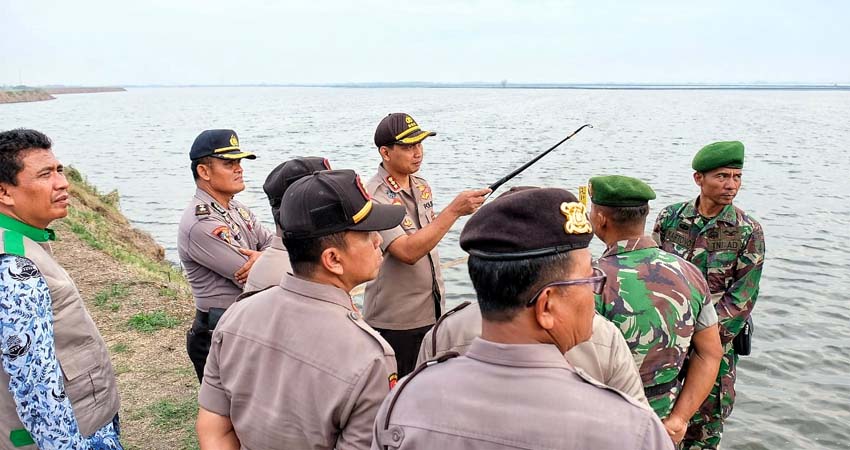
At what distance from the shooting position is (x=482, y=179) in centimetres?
1922

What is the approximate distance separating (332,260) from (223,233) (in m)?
1.86

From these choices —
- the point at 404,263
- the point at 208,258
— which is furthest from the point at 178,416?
the point at 404,263

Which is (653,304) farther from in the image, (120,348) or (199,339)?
(120,348)

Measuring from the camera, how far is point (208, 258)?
3.68 m

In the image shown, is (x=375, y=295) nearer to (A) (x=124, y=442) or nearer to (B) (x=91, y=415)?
(B) (x=91, y=415)

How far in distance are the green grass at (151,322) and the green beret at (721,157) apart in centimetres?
539

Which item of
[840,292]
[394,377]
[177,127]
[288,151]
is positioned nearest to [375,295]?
[394,377]

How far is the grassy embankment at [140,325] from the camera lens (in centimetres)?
475

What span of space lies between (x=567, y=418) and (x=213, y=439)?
1.39m

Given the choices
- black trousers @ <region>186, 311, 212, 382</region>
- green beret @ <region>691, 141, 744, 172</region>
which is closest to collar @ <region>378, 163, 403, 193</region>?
black trousers @ <region>186, 311, 212, 382</region>

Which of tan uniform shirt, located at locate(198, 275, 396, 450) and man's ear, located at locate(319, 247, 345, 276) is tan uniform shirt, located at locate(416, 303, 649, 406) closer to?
tan uniform shirt, located at locate(198, 275, 396, 450)

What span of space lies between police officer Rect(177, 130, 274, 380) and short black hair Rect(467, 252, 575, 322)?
7.78 feet

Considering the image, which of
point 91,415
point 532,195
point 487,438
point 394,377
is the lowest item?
point 91,415

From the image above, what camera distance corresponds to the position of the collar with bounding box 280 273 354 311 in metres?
2.05
